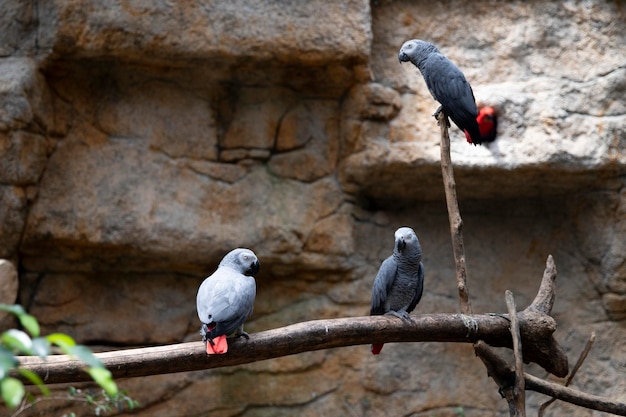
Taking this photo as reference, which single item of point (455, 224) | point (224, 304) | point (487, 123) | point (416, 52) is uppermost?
point (416, 52)

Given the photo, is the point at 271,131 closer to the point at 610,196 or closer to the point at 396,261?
the point at 396,261

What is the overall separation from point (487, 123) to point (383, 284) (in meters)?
1.37

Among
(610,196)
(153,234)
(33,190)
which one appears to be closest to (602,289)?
(610,196)

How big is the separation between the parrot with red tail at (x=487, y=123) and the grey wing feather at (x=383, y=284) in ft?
4.04

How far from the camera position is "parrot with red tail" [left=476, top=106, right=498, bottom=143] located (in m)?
4.11

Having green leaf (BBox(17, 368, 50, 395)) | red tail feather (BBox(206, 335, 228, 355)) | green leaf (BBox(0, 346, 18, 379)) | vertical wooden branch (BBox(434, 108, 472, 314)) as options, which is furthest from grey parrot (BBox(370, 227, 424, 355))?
green leaf (BBox(0, 346, 18, 379))

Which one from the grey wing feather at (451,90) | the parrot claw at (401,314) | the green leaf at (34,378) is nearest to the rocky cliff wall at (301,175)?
the grey wing feather at (451,90)

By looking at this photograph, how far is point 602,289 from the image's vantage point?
14.4ft

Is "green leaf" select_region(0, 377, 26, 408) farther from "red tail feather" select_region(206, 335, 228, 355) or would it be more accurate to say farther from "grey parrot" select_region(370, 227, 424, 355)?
"grey parrot" select_region(370, 227, 424, 355)

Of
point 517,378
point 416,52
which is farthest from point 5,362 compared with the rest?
point 416,52

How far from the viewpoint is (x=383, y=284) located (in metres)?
3.18

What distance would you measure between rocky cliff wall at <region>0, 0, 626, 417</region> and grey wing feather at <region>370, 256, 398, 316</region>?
1.04 meters

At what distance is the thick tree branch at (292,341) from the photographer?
101 inches

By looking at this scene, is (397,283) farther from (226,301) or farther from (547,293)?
(226,301)
